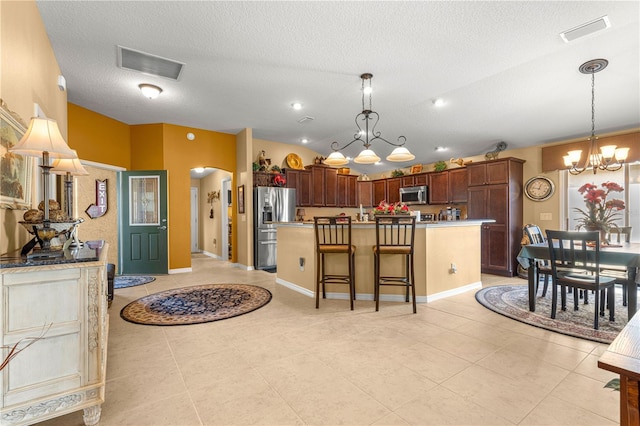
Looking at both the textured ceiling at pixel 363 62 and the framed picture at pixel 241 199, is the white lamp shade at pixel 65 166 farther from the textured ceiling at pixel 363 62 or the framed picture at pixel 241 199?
the framed picture at pixel 241 199

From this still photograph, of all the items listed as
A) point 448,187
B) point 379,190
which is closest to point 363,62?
point 448,187

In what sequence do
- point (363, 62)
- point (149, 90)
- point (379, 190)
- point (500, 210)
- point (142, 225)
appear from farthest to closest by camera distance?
1. point (379, 190)
2. point (142, 225)
3. point (500, 210)
4. point (149, 90)
5. point (363, 62)

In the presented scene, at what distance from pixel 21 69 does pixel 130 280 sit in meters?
3.80

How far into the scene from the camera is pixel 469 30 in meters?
2.76

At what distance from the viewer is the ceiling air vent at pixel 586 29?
258 centimetres

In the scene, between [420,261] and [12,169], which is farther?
[420,261]

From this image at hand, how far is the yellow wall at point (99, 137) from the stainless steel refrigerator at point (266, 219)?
255cm

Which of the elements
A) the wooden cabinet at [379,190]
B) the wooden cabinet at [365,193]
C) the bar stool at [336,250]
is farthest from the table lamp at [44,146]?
the wooden cabinet at [379,190]

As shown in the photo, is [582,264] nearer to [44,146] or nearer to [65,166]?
[44,146]

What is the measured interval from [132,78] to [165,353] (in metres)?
3.44

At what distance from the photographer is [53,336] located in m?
1.51

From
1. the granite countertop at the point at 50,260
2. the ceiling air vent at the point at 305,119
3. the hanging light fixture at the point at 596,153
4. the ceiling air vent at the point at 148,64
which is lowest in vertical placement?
the granite countertop at the point at 50,260

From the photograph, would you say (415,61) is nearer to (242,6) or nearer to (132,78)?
(242,6)

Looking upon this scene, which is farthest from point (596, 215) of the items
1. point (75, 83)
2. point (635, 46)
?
point (75, 83)
